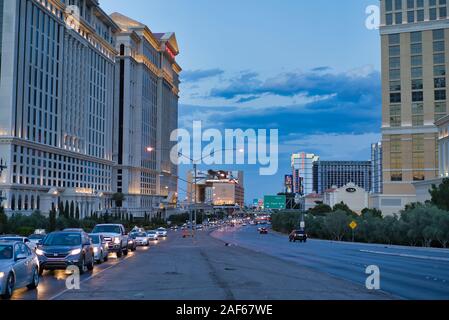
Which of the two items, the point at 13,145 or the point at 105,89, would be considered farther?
the point at 105,89

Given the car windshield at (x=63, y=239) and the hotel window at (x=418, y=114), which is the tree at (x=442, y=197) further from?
the car windshield at (x=63, y=239)

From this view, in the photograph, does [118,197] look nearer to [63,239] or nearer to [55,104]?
[55,104]

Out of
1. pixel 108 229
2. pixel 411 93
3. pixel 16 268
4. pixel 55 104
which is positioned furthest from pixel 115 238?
pixel 411 93

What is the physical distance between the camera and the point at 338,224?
70.1 m

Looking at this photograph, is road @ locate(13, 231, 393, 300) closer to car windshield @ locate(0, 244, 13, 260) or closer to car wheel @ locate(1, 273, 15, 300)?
car wheel @ locate(1, 273, 15, 300)

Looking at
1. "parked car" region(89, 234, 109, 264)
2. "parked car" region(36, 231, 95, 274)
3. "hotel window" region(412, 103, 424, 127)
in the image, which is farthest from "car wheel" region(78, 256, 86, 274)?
"hotel window" region(412, 103, 424, 127)

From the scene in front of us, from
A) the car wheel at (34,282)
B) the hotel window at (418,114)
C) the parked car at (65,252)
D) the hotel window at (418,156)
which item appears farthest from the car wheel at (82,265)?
the hotel window at (418,114)

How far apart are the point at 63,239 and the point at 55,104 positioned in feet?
262

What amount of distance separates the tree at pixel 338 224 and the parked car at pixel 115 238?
1586 inches

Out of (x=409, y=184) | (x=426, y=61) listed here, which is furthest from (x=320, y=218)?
(x=426, y=61)

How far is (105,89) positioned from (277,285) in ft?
381

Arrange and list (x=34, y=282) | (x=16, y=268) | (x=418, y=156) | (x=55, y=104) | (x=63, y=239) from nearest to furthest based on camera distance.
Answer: (x=16, y=268)
(x=34, y=282)
(x=63, y=239)
(x=55, y=104)
(x=418, y=156)

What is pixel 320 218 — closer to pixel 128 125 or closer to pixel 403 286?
pixel 403 286

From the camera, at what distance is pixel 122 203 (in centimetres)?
13925
